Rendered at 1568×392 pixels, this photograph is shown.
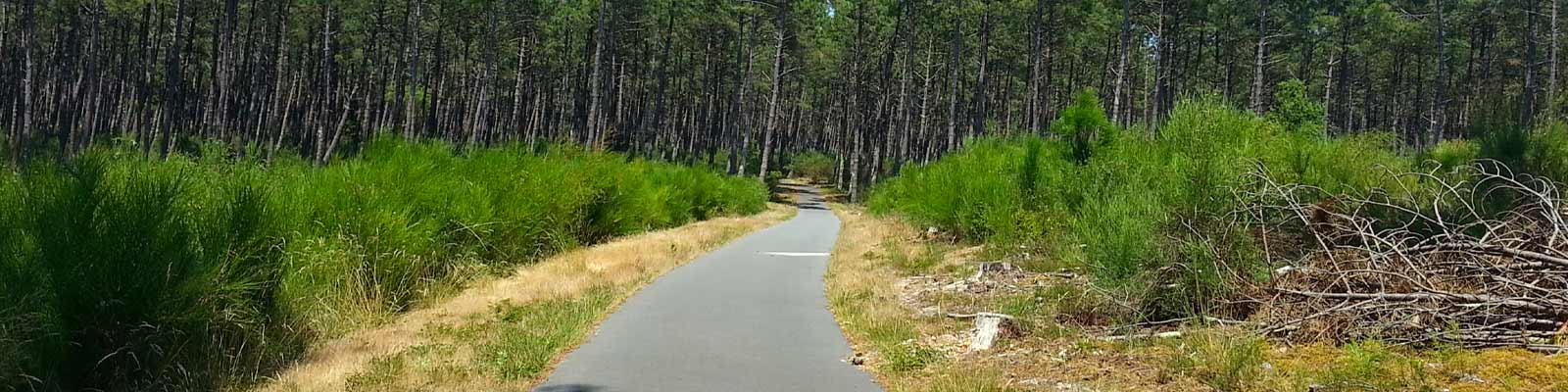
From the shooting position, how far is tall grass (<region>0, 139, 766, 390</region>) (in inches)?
246

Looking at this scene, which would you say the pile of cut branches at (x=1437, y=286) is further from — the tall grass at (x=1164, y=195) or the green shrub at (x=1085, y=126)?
the green shrub at (x=1085, y=126)

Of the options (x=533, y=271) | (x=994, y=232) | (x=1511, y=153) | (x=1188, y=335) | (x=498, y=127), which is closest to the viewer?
(x=1188, y=335)

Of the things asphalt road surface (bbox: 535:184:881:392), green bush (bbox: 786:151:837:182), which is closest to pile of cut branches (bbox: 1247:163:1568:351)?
asphalt road surface (bbox: 535:184:881:392)

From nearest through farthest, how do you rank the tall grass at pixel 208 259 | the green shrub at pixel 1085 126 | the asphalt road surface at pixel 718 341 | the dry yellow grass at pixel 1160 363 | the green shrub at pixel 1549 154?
the dry yellow grass at pixel 1160 363 < the tall grass at pixel 208 259 < the asphalt road surface at pixel 718 341 < the green shrub at pixel 1549 154 < the green shrub at pixel 1085 126

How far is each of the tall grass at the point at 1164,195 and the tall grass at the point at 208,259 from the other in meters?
7.17

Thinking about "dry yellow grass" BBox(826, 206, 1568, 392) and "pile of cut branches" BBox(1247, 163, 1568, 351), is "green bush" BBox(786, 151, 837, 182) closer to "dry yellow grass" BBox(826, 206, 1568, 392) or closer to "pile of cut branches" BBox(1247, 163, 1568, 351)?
"dry yellow grass" BBox(826, 206, 1568, 392)

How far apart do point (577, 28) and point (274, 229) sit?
161 ft

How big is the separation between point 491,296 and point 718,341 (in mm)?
4027

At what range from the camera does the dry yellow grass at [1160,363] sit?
18.1 ft

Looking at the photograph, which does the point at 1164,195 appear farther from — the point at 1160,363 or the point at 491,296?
the point at 491,296

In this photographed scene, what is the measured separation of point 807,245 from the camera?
64.1 feet

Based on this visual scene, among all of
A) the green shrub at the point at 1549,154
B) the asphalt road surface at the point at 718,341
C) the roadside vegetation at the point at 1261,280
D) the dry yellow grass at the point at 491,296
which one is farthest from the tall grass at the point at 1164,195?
the dry yellow grass at the point at 491,296

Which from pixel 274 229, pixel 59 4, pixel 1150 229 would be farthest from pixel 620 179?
pixel 59 4

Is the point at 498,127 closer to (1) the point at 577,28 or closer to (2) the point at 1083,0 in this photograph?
(1) the point at 577,28
